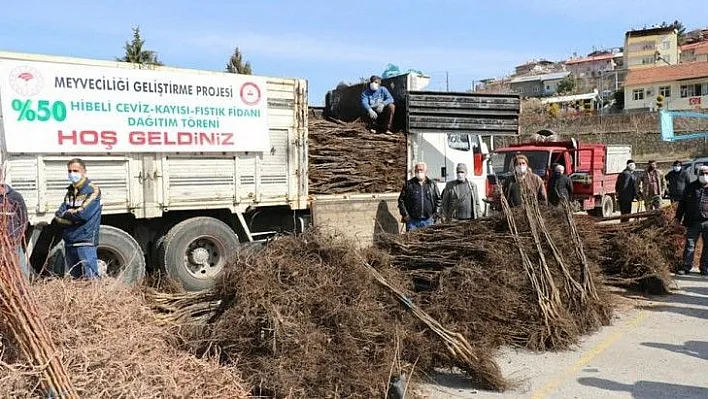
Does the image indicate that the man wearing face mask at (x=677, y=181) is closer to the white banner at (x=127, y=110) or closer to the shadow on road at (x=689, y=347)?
the shadow on road at (x=689, y=347)

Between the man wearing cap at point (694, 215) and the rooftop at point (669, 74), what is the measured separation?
58.6 metres

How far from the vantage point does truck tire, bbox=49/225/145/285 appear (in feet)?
24.8

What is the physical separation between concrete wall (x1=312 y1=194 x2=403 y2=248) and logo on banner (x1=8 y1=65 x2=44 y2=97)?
12.8 feet

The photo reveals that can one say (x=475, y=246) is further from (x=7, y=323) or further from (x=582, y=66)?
(x=582, y=66)

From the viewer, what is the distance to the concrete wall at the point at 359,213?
30.7ft

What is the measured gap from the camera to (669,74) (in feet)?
209

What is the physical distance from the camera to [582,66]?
379 ft

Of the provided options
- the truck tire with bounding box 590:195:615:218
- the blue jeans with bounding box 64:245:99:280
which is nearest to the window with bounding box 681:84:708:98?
the truck tire with bounding box 590:195:615:218

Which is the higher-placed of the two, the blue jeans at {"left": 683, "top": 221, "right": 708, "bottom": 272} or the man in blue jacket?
the man in blue jacket

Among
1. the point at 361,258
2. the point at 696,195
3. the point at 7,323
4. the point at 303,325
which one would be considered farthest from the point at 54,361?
the point at 696,195

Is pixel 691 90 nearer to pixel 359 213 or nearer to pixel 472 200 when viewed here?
pixel 472 200

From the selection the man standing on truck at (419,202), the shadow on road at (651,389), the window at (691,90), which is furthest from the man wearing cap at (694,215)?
the window at (691,90)

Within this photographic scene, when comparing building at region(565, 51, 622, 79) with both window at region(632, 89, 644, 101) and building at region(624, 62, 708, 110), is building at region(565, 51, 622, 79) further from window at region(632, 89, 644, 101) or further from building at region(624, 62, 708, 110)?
building at region(624, 62, 708, 110)

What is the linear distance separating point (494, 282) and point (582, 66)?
118986 mm
